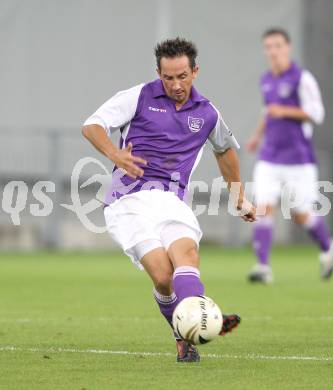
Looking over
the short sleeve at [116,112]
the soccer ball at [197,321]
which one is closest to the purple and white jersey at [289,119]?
the short sleeve at [116,112]

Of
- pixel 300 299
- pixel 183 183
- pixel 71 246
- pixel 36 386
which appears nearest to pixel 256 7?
pixel 71 246

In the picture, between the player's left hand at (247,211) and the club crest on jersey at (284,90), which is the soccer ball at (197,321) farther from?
the club crest on jersey at (284,90)

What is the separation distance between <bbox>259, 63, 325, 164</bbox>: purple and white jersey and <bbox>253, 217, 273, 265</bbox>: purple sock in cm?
77

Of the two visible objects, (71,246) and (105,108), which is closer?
(105,108)

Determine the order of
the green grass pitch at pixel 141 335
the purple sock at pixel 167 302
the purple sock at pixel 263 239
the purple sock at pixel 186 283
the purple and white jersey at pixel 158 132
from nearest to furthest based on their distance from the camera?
the green grass pitch at pixel 141 335 < the purple sock at pixel 186 283 < the purple sock at pixel 167 302 < the purple and white jersey at pixel 158 132 < the purple sock at pixel 263 239

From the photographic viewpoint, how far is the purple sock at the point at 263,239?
49.9 feet

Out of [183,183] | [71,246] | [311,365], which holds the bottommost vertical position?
[71,246]

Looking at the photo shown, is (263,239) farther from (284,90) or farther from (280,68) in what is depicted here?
(280,68)

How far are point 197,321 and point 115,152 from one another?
3.65 ft

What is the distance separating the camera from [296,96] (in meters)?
15.3

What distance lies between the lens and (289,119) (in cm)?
1574

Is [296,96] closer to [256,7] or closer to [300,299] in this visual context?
[300,299]

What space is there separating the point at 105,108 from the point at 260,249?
7.58 meters

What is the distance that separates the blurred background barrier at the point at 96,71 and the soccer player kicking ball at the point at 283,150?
700 centimetres
